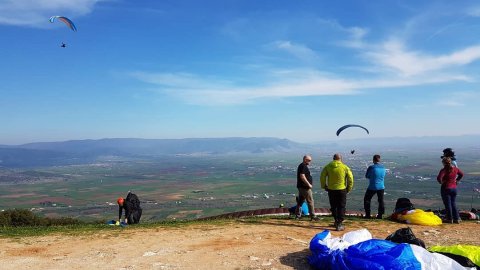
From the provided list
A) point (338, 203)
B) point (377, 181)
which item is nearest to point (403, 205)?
point (377, 181)

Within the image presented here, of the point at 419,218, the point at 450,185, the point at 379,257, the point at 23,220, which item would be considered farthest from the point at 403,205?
the point at 23,220

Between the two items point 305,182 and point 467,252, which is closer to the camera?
point 467,252

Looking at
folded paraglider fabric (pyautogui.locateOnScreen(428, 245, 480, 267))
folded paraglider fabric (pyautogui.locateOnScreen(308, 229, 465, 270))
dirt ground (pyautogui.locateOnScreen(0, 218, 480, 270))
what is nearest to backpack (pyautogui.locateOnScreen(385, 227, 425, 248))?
folded paraglider fabric (pyautogui.locateOnScreen(428, 245, 480, 267))

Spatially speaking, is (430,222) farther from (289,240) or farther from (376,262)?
(376,262)

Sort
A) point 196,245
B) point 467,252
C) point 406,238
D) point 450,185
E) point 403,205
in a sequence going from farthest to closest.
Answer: point 403,205
point 450,185
point 196,245
point 406,238
point 467,252

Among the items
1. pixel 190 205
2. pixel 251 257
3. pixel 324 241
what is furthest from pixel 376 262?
pixel 190 205

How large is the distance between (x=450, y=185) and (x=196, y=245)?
28.6ft

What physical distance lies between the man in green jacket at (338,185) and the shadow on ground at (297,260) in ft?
9.54

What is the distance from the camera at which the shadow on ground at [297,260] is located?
25.1 feet

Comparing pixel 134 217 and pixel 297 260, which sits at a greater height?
pixel 297 260

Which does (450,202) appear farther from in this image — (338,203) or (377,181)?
(338,203)

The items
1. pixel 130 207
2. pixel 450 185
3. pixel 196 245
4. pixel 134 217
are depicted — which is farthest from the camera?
pixel 134 217

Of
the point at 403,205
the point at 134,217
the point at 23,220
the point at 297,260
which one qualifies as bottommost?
the point at 23,220

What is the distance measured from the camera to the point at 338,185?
36.9 feet
